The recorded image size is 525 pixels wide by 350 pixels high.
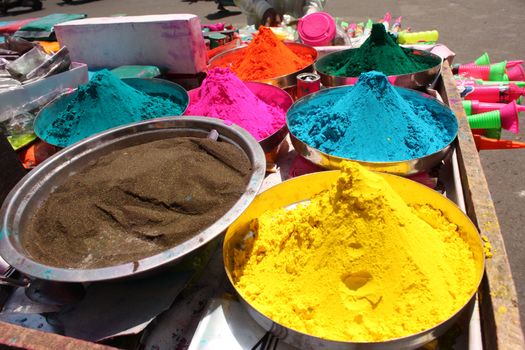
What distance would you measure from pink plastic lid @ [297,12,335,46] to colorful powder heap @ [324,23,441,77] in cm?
59

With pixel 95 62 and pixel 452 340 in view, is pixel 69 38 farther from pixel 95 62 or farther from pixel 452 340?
pixel 452 340

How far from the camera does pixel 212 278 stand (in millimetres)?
853

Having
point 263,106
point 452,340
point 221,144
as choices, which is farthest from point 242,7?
point 452,340

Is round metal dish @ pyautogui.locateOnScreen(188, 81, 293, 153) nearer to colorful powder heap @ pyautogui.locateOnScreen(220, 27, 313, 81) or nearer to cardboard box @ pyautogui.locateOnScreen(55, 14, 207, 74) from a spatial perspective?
colorful powder heap @ pyautogui.locateOnScreen(220, 27, 313, 81)

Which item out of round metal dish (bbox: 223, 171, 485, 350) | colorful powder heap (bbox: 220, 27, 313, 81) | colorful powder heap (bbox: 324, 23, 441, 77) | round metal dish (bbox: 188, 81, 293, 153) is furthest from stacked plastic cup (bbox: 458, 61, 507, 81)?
round metal dish (bbox: 223, 171, 485, 350)

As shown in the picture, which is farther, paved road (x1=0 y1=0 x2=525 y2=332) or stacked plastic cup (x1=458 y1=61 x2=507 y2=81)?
paved road (x1=0 y1=0 x2=525 y2=332)

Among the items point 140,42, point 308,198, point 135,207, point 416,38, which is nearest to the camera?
point 135,207

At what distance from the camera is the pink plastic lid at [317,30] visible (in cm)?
200

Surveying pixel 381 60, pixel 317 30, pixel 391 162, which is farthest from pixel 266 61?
pixel 391 162

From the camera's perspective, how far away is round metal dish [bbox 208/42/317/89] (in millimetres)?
1366

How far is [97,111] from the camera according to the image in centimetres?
116

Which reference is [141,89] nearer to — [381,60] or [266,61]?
[266,61]

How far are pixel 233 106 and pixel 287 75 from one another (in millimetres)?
349

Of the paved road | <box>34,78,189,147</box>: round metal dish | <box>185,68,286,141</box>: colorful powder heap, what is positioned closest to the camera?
<box>185,68,286,141</box>: colorful powder heap
